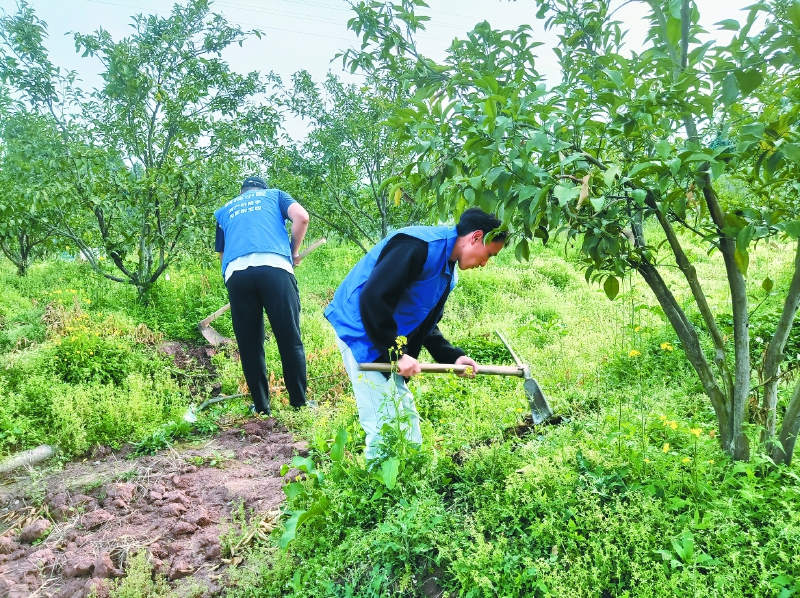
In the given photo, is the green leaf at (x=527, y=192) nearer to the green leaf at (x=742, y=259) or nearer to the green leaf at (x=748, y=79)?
the green leaf at (x=748, y=79)

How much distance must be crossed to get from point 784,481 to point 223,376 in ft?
14.8

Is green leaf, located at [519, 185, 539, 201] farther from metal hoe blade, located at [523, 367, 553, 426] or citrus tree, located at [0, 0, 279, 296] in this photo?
citrus tree, located at [0, 0, 279, 296]

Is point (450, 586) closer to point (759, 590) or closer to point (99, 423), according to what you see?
point (759, 590)

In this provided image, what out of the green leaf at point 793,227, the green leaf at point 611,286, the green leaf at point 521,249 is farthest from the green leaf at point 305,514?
the green leaf at point 793,227

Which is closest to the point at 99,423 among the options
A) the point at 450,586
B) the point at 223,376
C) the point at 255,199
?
the point at 223,376

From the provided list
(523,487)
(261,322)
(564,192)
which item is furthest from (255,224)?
(564,192)

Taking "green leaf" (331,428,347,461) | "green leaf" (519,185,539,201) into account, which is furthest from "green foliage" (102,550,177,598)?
"green leaf" (519,185,539,201)

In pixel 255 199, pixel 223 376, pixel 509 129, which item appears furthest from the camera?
pixel 223 376

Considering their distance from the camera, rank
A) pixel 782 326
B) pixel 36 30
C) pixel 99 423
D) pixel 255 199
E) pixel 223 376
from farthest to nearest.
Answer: pixel 36 30, pixel 223 376, pixel 255 199, pixel 99 423, pixel 782 326

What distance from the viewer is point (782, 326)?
218cm

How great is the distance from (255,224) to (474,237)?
88.6 inches

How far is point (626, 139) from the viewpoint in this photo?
2.10 meters

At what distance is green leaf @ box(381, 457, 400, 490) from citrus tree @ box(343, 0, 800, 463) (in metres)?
1.13

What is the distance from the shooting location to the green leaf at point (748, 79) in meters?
1.39
